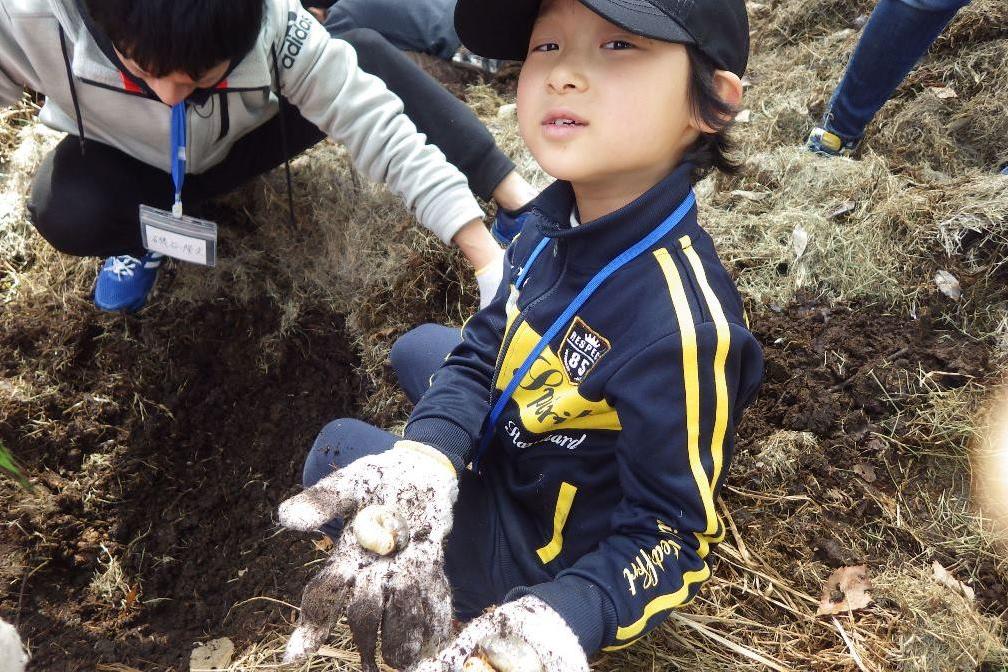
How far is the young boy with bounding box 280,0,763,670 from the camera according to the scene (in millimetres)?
1148

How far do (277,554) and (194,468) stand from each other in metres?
0.45

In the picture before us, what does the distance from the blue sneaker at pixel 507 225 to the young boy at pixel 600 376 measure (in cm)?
104

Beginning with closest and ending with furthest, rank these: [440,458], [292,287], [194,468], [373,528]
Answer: [373,528]
[440,458]
[194,468]
[292,287]

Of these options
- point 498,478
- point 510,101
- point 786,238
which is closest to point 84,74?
point 498,478

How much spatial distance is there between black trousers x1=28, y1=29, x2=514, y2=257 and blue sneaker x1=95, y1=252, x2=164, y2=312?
0.05 m

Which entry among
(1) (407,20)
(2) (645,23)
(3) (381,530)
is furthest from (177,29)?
(1) (407,20)

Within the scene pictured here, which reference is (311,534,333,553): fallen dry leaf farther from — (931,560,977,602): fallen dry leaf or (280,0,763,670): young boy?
(931,560,977,602): fallen dry leaf

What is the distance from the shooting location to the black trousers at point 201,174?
219 cm

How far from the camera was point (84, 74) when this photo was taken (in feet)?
5.66

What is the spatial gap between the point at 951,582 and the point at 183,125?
230cm

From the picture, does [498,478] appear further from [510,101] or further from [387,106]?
[510,101]

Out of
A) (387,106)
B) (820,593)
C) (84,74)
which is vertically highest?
(84,74)

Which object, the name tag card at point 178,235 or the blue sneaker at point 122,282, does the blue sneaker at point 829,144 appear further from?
the blue sneaker at point 122,282

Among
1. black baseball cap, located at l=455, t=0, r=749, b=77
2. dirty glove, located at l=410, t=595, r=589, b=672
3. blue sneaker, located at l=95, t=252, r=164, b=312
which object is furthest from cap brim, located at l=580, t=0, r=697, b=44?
blue sneaker, located at l=95, t=252, r=164, b=312
